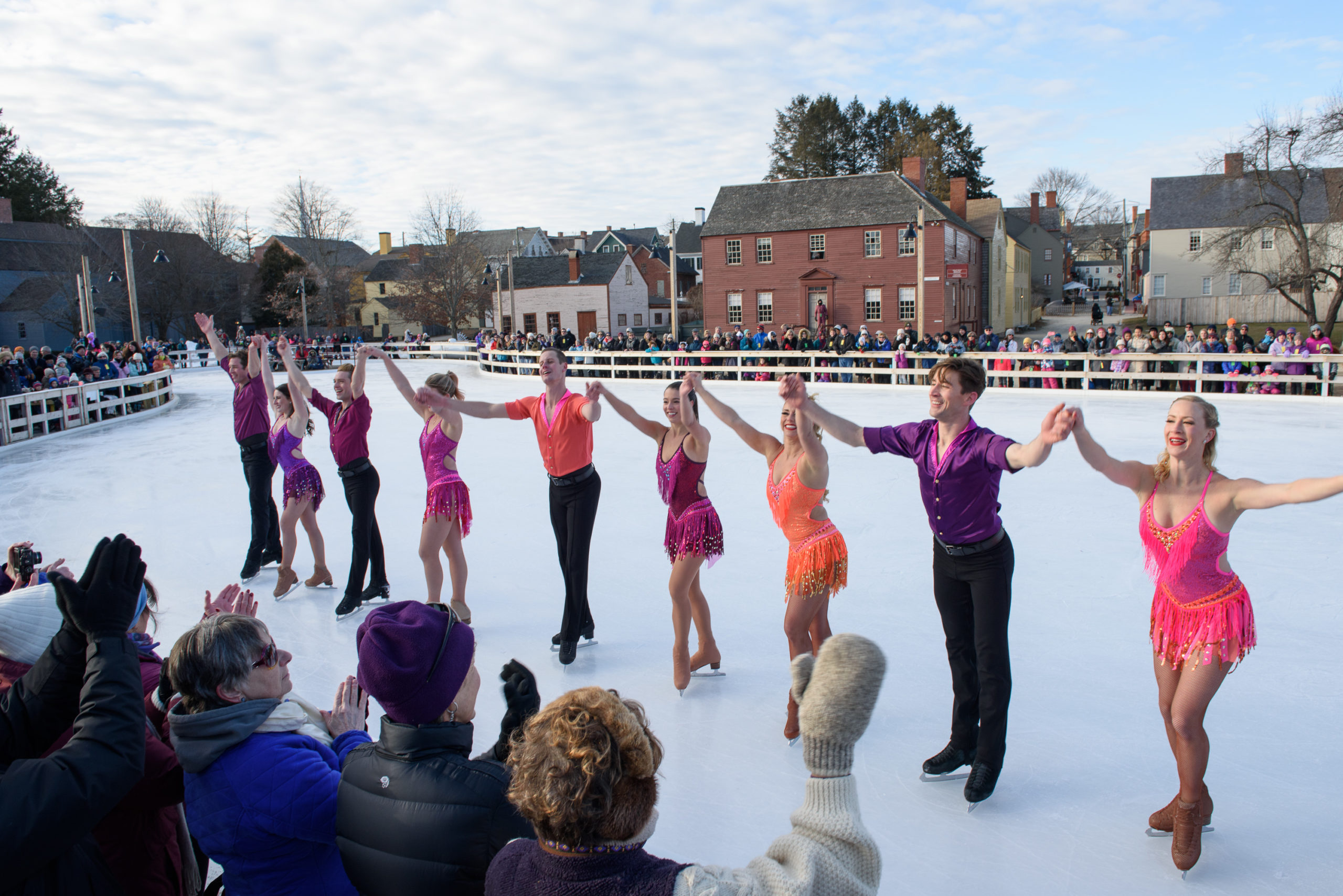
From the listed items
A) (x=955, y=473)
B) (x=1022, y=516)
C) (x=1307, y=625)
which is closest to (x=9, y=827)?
(x=955, y=473)

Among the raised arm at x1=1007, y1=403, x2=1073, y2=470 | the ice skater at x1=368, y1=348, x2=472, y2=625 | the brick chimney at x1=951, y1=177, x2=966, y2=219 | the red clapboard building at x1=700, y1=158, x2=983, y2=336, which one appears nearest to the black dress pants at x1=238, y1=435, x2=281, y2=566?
the ice skater at x1=368, y1=348, x2=472, y2=625

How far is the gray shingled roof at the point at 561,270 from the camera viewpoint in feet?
156

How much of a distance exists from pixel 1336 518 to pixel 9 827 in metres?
8.55

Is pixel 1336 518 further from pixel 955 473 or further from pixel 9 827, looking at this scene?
pixel 9 827

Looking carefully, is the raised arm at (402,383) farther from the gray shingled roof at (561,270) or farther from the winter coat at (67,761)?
the gray shingled roof at (561,270)

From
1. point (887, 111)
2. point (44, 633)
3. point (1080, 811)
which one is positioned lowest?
point (1080, 811)

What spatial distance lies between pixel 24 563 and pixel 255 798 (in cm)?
173

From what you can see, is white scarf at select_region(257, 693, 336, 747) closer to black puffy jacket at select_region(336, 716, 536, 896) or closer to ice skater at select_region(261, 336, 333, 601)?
black puffy jacket at select_region(336, 716, 536, 896)

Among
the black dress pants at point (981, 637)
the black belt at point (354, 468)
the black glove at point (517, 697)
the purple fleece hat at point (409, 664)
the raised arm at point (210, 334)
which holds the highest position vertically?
the raised arm at point (210, 334)

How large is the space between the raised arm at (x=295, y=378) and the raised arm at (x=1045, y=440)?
4.68 metres

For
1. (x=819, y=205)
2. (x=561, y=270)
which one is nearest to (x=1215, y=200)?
(x=819, y=205)

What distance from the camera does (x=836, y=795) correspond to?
136cm

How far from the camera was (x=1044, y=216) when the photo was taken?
62.4 metres

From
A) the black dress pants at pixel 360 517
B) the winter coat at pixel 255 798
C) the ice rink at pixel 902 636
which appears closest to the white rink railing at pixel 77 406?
the ice rink at pixel 902 636
